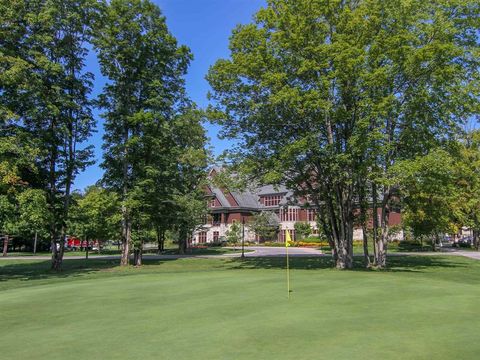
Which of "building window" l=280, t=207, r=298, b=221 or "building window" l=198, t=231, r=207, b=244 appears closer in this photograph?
"building window" l=280, t=207, r=298, b=221

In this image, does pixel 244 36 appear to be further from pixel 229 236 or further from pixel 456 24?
pixel 229 236

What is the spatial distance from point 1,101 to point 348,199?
74.6 ft

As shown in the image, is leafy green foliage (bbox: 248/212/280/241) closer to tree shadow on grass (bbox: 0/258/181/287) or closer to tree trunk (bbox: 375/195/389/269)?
tree shadow on grass (bbox: 0/258/181/287)

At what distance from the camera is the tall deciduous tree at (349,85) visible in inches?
976

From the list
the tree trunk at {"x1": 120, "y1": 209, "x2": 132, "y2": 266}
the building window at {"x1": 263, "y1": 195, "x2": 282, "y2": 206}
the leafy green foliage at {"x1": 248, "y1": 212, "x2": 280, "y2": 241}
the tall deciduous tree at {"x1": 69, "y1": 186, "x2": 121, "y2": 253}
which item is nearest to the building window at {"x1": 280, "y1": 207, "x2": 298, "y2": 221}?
the leafy green foliage at {"x1": 248, "y1": 212, "x2": 280, "y2": 241}

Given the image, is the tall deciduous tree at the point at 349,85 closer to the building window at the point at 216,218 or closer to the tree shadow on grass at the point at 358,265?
the tree shadow on grass at the point at 358,265

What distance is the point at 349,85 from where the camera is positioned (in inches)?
1012

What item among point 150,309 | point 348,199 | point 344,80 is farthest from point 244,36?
point 150,309

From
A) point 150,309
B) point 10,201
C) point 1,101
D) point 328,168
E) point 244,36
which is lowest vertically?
point 150,309

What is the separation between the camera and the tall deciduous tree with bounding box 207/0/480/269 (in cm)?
2480

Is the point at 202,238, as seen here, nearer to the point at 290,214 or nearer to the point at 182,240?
the point at 290,214

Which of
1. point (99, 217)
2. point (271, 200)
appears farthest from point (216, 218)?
point (99, 217)

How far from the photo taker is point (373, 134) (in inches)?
944

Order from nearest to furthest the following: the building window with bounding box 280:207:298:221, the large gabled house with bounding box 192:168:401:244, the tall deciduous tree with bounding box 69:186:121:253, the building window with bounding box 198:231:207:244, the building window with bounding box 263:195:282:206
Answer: the tall deciduous tree with bounding box 69:186:121:253 < the building window with bounding box 280:207:298:221 < the large gabled house with bounding box 192:168:401:244 < the building window with bounding box 263:195:282:206 < the building window with bounding box 198:231:207:244
